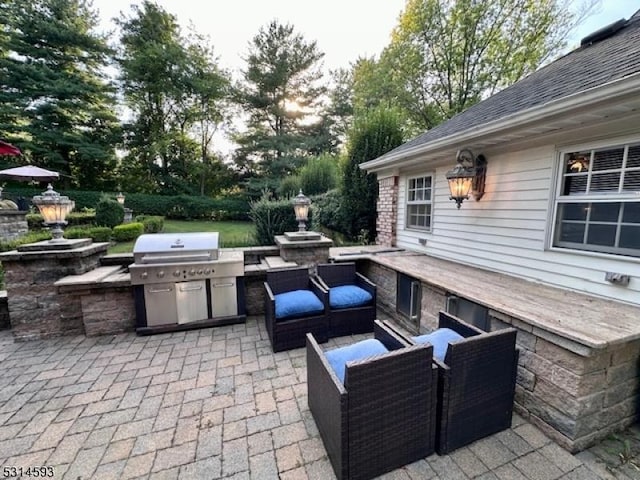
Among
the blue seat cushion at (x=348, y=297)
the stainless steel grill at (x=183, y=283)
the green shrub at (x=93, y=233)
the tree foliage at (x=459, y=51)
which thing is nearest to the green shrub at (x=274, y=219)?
the stainless steel grill at (x=183, y=283)

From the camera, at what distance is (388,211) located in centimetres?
562

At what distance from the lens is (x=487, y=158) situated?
3.58 metres

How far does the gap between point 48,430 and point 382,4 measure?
13.3m

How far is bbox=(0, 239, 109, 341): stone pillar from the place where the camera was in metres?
3.15

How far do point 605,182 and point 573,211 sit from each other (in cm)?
36

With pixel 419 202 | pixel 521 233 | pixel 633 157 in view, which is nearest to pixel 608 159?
pixel 633 157

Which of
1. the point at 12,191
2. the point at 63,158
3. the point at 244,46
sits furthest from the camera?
the point at 244,46

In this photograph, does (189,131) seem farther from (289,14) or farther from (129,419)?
(129,419)

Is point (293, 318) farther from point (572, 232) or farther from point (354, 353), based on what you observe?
point (572, 232)

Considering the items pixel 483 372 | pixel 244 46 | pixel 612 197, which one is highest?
pixel 244 46

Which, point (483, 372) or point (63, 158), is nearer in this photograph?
point (483, 372)

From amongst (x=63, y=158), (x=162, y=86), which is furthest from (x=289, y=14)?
(x=63, y=158)

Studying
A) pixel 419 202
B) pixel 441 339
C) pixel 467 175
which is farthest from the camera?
pixel 419 202

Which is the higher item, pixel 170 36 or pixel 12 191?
pixel 170 36
